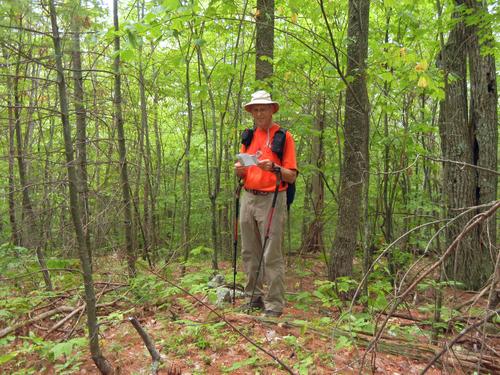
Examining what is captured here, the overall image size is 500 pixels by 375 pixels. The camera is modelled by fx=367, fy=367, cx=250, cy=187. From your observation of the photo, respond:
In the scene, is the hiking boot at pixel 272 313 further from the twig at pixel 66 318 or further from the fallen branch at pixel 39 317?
the fallen branch at pixel 39 317

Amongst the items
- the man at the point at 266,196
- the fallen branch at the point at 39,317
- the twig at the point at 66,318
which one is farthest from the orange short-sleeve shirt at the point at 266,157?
the fallen branch at the point at 39,317

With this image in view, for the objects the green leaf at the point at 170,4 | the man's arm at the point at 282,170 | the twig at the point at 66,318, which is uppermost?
the green leaf at the point at 170,4

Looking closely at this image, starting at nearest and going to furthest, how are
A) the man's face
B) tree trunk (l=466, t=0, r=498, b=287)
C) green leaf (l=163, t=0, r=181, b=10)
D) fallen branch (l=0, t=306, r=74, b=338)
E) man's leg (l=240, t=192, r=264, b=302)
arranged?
1. green leaf (l=163, t=0, r=181, b=10)
2. fallen branch (l=0, t=306, r=74, b=338)
3. the man's face
4. man's leg (l=240, t=192, r=264, b=302)
5. tree trunk (l=466, t=0, r=498, b=287)

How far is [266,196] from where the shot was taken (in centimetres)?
416

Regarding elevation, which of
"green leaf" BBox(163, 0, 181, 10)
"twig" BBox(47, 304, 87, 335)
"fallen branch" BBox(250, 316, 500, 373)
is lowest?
"fallen branch" BBox(250, 316, 500, 373)

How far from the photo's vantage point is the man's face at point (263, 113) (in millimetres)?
4105

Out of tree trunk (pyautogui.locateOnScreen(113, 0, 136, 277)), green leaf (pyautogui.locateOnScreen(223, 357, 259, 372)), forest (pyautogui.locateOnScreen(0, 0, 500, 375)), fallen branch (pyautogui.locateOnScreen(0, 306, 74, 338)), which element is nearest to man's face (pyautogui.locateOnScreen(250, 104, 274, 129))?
forest (pyautogui.locateOnScreen(0, 0, 500, 375))

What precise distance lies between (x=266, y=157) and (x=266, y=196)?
44 cm

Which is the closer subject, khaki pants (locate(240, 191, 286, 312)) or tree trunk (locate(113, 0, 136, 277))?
khaki pants (locate(240, 191, 286, 312))

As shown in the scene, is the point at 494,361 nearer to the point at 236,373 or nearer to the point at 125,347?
the point at 236,373

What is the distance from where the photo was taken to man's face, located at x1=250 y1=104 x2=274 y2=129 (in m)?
4.11

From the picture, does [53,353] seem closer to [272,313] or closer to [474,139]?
[272,313]

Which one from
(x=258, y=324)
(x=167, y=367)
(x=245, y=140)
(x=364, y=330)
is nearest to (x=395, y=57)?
(x=245, y=140)

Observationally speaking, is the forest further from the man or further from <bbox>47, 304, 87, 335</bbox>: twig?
the man
